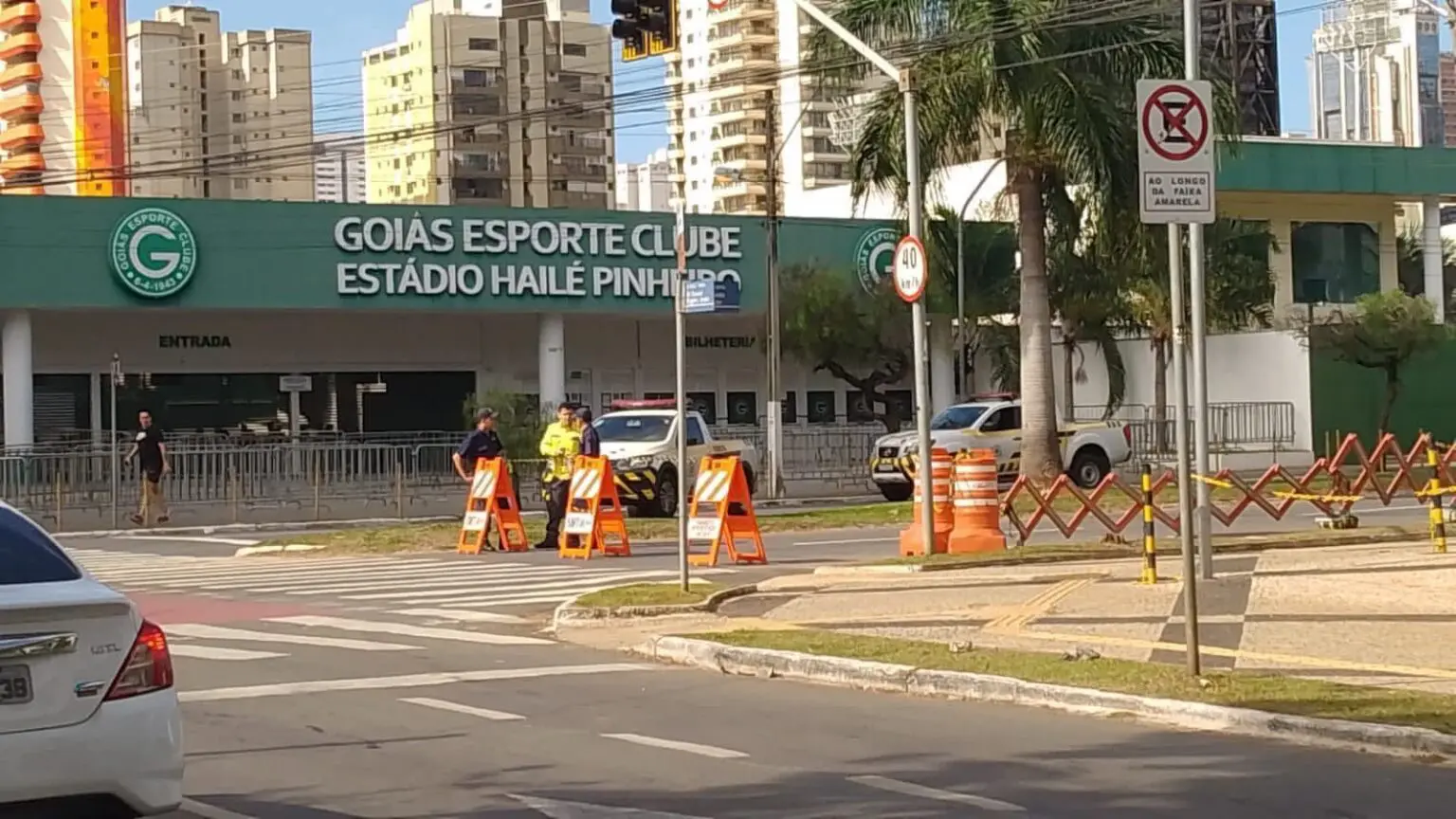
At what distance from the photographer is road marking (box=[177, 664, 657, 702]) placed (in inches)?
499

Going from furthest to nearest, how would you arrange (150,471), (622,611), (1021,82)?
(150,471)
(1021,82)
(622,611)

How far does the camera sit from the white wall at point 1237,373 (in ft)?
159

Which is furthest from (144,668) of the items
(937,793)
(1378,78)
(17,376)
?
(1378,78)

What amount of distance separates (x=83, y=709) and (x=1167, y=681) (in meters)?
6.74

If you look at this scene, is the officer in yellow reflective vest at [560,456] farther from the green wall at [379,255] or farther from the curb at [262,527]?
the green wall at [379,255]

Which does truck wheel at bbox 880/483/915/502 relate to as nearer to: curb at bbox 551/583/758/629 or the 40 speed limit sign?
the 40 speed limit sign

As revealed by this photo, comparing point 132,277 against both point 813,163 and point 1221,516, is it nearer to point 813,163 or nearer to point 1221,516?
point 1221,516

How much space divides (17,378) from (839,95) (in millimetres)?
20936

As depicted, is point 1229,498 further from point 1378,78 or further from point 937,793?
point 1378,78

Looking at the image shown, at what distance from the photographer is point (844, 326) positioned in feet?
156

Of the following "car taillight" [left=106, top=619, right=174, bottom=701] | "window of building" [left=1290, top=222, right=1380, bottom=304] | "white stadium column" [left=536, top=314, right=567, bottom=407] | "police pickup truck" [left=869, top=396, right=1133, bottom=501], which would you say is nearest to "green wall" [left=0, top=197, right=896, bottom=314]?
"white stadium column" [left=536, top=314, right=567, bottom=407]

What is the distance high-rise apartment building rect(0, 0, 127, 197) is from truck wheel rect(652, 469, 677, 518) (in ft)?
284

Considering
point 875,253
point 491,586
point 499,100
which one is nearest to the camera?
point 491,586

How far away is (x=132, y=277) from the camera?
136 feet
